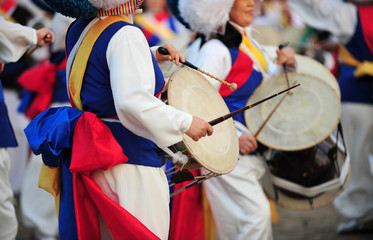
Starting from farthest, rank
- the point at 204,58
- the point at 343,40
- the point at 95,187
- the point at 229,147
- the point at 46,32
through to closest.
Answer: the point at 343,40 → the point at 204,58 → the point at 46,32 → the point at 229,147 → the point at 95,187

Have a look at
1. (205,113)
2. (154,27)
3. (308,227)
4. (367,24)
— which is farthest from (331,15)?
(154,27)

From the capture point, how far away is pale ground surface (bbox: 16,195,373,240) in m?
4.61

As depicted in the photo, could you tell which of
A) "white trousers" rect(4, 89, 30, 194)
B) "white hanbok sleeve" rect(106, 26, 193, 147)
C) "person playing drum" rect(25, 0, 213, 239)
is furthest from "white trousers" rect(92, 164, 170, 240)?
"white trousers" rect(4, 89, 30, 194)

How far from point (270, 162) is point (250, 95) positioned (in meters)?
0.48

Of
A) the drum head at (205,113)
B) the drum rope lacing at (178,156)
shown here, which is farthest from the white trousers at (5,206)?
Answer: the drum head at (205,113)

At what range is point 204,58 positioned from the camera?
332 centimetres

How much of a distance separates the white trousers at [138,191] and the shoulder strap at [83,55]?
38 centimetres

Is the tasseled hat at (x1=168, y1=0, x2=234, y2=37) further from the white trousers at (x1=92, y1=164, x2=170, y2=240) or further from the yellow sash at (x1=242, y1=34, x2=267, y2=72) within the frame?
the white trousers at (x1=92, y1=164, x2=170, y2=240)

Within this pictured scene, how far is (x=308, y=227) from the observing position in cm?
486

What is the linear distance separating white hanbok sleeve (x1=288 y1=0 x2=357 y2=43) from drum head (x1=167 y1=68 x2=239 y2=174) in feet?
7.60

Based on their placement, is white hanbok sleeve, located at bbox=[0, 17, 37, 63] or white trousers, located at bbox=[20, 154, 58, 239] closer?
white hanbok sleeve, located at bbox=[0, 17, 37, 63]

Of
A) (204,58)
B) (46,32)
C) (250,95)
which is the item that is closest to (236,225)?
(250,95)

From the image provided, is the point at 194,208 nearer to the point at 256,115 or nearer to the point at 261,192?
the point at 261,192

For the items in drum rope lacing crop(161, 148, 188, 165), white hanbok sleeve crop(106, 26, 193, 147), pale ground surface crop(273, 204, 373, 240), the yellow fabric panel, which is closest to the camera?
white hanbok sleeve crop(106, 26, 193, 147)
